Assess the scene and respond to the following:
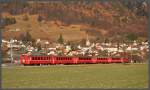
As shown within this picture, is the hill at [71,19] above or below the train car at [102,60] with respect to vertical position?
above

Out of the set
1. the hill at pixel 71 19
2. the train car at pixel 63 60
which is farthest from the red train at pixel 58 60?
the hill at pixel 71 19

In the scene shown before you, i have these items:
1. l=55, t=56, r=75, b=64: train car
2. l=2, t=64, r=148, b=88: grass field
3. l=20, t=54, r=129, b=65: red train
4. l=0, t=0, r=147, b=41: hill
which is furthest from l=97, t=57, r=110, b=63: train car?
l=2, t=64, r=148, b=88: grass field

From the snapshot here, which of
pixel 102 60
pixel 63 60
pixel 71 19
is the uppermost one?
pixel 71 19

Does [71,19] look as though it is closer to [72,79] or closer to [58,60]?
[72,79]

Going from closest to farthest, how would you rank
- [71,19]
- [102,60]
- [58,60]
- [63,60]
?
[71,19], [58,60], [63,60], [102,60]

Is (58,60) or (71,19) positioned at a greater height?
(71,19)

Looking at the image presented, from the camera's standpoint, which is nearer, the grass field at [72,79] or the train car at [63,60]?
the grass field at [72,79]

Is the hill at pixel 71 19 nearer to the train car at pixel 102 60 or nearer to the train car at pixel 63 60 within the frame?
the train car at pixel 63 60

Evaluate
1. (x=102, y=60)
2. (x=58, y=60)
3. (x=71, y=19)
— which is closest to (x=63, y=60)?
(x=58, y=60)

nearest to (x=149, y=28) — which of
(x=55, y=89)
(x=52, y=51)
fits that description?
(x=55, y=89)

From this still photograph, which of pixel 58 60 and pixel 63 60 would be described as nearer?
pixel 58 60

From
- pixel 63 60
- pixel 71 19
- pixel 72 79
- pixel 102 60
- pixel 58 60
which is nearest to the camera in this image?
pixel 72 79

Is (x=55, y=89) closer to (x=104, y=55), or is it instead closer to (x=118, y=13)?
(x=118, y=13)

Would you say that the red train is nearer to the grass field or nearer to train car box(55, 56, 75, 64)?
train car box(55, 56, 75, 64)
